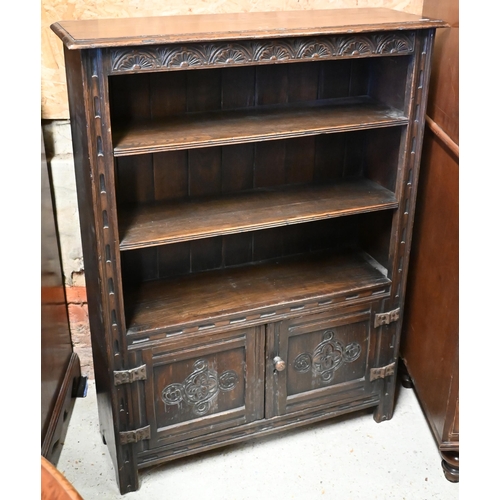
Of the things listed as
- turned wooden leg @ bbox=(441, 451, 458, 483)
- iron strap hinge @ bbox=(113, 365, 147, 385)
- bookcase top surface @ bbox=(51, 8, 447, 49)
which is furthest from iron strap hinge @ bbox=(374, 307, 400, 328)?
bookcase top surface @ bbox=(51, 8, 447, 49)

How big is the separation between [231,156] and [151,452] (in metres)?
1.07

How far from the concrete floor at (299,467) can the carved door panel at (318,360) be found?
0.16 metres

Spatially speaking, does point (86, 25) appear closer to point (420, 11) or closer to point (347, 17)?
point (347, 17)

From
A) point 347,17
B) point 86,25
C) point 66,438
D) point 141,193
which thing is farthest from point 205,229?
point 66,438

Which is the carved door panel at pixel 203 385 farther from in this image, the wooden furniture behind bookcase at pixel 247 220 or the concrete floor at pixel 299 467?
the concrete floor at pixel 299 467

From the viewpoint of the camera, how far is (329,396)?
94.3 inches

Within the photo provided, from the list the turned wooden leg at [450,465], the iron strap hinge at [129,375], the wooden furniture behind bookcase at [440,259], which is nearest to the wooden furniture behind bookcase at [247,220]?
the iron strap hinge at [129,375]

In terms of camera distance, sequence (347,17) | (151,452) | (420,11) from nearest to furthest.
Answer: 1. (347,17)
2. (151,452)
3. (420,11)

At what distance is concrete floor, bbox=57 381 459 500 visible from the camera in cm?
222

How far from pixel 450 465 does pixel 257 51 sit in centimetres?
157

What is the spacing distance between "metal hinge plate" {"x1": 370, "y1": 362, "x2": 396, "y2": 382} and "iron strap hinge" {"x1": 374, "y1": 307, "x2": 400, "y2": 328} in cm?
19

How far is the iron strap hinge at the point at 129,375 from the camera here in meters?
2.04

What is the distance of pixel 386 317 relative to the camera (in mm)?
2320

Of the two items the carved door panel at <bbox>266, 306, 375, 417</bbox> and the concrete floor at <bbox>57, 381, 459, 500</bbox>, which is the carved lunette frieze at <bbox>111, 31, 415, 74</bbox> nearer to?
the carved door panel at <bbox>266, 306, 375, 417</bbox>
